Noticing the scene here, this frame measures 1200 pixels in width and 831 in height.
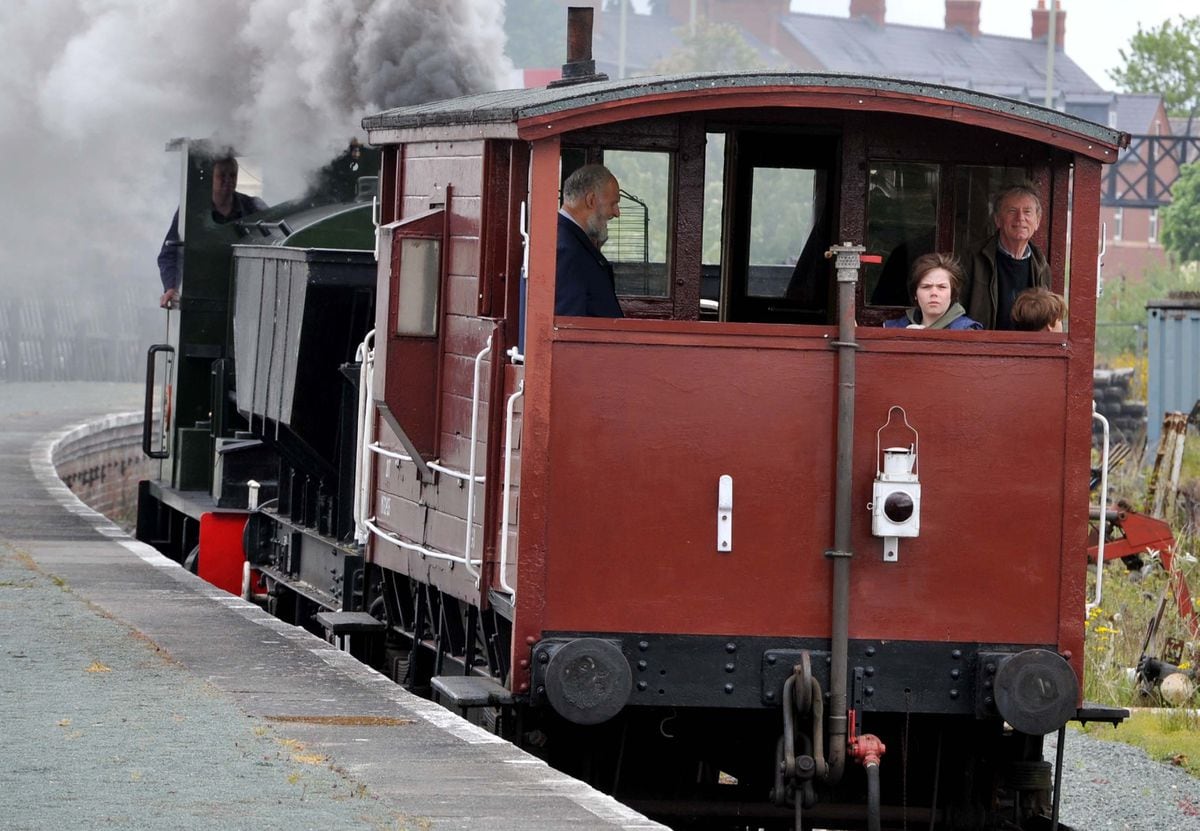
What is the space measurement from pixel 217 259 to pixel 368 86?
5.88 feet

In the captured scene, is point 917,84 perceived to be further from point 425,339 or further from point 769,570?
point 425,339

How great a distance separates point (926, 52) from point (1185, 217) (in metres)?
25.1

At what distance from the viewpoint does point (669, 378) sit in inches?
275

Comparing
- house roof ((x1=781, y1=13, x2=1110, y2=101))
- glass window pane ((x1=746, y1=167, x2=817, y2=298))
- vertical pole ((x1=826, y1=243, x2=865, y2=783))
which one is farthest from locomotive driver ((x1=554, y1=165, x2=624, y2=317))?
house roof ((x1=781, y1=13, x2=1110, y2=101))

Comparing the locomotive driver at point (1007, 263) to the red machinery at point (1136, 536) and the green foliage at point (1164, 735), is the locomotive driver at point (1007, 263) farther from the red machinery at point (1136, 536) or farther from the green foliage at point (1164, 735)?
the red machinery at point (1136, 536)

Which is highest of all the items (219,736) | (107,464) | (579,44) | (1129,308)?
(1129,308)

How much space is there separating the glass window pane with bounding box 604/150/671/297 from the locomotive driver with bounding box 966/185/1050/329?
3.98ft

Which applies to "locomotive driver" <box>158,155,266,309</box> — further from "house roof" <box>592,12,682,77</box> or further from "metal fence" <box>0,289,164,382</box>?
"house roof" <box>592,12,682,77</box>

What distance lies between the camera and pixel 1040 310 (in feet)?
24.0

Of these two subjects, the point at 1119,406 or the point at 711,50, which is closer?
the point at 1119,406

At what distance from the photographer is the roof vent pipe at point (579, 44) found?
962 cm

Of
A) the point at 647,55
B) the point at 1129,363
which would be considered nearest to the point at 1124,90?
the point at 647,55

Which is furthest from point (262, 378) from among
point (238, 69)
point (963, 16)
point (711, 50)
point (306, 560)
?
point (963, 16)

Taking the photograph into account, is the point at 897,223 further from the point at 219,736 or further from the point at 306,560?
the point at 306,560
